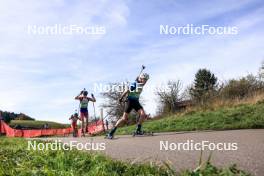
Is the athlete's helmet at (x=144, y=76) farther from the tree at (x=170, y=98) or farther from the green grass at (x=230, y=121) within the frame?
the tree at (x=170, y=98)

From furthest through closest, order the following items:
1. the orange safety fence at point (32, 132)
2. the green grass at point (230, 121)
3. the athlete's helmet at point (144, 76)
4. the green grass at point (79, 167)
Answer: the orange safety fence at point (32, 132)
the green grass at point (230, 121)
the athlete's helmet at point (144, 76)
the green grass at point (79, 167)

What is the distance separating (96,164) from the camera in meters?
6.28

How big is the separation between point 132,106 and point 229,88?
32.3m

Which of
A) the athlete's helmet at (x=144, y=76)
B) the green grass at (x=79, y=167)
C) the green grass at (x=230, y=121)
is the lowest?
the green grass at (x=79, y=167)

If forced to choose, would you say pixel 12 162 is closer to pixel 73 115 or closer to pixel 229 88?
pixel 73 115

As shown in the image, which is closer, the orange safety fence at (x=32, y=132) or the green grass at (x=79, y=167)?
the green grass at (x=79, y=167)

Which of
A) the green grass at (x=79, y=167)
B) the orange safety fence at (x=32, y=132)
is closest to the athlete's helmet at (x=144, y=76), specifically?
the green grass at (x=79, y=167)

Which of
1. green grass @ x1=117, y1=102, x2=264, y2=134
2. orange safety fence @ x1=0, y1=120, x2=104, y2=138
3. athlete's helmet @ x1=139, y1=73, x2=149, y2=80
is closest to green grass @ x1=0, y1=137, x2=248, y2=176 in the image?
athlete's helmet @ x1=139, y1=73, x2=149, y2=80

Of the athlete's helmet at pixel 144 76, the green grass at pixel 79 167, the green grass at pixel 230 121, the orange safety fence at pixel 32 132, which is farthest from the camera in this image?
the orange safety fence at pixel 32 132

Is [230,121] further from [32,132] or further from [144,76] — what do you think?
[32,132]

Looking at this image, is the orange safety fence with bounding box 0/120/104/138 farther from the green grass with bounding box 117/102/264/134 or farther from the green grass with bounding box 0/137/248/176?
the green grass with bounding box 0/137/248/176

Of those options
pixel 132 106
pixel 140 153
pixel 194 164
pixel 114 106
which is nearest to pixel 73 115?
pixel 132 106

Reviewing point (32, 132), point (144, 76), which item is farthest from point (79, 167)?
point (32, 132)

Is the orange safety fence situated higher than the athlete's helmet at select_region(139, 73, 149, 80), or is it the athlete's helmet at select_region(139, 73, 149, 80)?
the athlete's helmet at select_region(139, 73, 149, 80)
